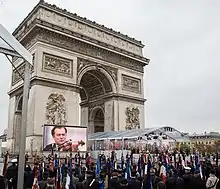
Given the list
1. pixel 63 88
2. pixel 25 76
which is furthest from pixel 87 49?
pixel 25 76

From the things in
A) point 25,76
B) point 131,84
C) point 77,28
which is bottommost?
point 25,76

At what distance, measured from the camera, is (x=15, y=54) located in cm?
638

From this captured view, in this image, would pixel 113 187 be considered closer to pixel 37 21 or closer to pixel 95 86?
pixel 37 21

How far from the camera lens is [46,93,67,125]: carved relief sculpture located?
21.6 meters

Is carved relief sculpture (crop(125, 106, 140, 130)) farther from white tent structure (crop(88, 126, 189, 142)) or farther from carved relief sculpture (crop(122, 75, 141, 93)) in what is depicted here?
white tent structure (crop(88, 126, 189, 142))

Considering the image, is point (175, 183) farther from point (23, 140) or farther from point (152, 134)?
point (152, 134)

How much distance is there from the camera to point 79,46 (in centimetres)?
2492

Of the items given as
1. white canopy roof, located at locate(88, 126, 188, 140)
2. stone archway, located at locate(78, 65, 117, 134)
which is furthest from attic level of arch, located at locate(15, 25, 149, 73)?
white canopy roof, located at locate(88, 126, 188, 140)

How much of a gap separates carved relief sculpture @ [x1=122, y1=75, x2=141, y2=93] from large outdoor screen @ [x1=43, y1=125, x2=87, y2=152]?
355 inches

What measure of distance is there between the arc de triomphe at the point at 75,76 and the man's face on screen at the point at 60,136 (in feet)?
6.06

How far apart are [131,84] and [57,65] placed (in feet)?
29.5

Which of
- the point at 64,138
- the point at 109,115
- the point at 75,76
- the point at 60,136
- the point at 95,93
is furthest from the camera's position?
the point at 95,93

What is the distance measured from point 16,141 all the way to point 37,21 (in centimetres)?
1084

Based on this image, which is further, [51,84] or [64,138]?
[51,84]
